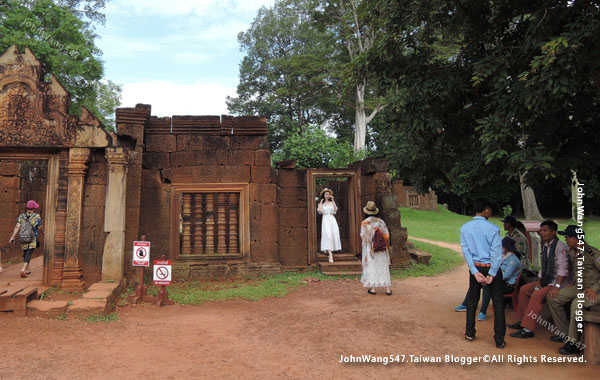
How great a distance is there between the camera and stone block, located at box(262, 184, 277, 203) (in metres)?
9.74

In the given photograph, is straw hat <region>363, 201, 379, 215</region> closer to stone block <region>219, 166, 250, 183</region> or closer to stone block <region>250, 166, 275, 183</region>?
stone block <region>250, 166, 275, 183</region>

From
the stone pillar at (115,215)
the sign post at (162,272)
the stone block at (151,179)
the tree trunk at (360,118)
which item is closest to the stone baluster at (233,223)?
the stone block at (151,179)

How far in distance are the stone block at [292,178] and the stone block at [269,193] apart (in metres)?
0.60

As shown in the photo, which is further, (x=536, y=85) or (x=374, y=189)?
(x=374, y=189)

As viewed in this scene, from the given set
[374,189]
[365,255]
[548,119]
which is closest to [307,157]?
[374,189]

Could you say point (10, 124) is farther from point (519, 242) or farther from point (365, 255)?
point (519, 242)

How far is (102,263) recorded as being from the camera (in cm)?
771

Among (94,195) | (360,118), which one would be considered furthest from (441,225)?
(94,195)

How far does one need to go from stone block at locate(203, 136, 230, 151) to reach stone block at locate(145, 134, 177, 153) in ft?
2.55

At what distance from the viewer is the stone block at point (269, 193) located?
32.0 feet

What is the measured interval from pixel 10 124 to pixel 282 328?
6.43 m

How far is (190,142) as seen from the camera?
9.52 m

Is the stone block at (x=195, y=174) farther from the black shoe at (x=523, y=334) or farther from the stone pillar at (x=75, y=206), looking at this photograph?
the black shoe at (x=523, y=334)

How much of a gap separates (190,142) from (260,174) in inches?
75.0
